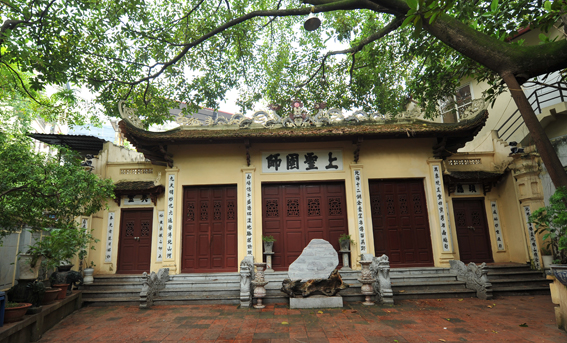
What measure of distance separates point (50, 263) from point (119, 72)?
6295 millimetres

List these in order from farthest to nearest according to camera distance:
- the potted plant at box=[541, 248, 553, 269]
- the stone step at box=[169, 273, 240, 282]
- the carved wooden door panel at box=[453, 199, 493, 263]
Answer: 1. the carved wooden door panel at box=[453, 199, 493, 263]
2. the stone step at box=[169, 273, 240, 282]
3. the potted plant at box=[541, 248, 553, 269]

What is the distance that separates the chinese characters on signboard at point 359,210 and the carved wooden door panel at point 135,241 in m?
5.98

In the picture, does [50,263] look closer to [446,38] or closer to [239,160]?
[239,160]

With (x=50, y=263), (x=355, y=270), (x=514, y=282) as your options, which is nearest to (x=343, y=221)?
(x=355, y=270)

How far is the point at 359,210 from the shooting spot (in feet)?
29.2

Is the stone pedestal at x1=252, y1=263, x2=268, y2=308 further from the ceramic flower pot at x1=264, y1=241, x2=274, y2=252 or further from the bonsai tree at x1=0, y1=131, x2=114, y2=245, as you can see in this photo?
the bonsai tree at x1=0, y1=131, x2=114, y2=245

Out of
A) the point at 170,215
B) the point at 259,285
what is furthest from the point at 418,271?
the point at 170,215

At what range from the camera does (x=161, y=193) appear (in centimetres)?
937

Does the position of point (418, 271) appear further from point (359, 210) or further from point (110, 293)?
point (110, 293)

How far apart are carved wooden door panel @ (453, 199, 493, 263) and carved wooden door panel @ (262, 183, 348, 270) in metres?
3.44

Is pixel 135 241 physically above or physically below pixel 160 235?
below

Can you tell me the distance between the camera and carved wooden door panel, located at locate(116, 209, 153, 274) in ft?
29.8

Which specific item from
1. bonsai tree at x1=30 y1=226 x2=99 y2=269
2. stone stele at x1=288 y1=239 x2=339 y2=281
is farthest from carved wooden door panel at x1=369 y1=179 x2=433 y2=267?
bonsai tree at x1=30 y1=226 x2=99 y2=269

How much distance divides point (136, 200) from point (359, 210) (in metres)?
6.49
